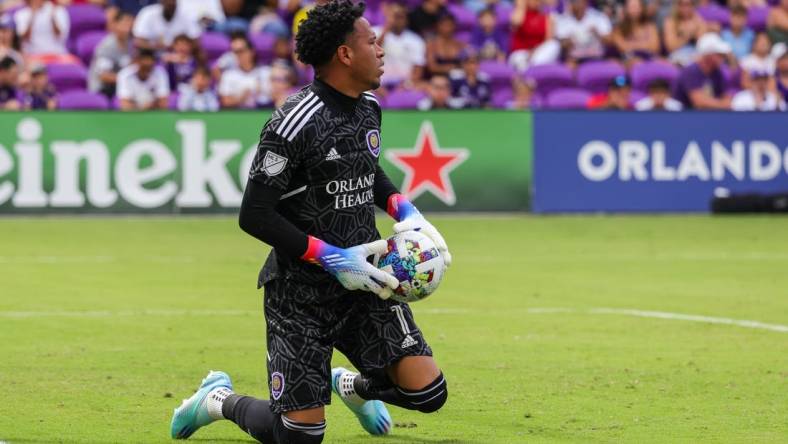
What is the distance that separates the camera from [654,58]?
24156 mm

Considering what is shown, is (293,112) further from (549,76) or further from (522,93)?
(549,76)

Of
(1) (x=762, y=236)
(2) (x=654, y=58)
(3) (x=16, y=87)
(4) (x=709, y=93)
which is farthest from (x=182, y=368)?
(2) (x=654, y=58)

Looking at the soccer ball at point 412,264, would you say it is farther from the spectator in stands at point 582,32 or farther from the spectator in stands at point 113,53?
the spectator in stands at point 582,32

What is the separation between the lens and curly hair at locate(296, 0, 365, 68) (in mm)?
6406

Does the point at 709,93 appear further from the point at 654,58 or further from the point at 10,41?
the point at 10,41

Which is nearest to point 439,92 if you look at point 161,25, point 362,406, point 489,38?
point 489,38

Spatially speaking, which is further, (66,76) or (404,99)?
(66,76)

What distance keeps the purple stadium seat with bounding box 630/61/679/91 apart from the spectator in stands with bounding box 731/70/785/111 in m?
1.27

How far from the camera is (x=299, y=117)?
20.9 feet

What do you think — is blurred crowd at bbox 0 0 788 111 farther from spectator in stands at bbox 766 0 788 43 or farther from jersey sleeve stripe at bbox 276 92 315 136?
jersey sleeve stripe at bbox 276 92 315 136

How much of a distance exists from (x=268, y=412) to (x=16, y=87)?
49.7 feet

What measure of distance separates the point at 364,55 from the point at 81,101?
49.1ft

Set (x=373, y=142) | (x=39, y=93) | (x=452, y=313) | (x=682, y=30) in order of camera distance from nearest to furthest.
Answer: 1. (x=373, y=142)
2. (x=452, y=313)
3. (x=39, y=93)
4. (x=682, y=30)

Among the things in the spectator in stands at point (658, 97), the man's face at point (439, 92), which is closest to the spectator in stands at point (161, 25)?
the man's face at point (439, 92)
